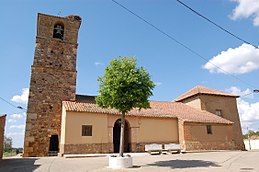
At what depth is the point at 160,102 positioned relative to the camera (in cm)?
2738

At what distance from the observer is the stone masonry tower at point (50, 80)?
19906 millimetres

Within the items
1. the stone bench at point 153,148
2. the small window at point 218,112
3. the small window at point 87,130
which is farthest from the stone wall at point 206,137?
the small window at point 87,130

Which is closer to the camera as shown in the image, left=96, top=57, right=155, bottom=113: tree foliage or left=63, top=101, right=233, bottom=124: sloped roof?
left=96, top=57, right=155, bottom=113: tree foliage

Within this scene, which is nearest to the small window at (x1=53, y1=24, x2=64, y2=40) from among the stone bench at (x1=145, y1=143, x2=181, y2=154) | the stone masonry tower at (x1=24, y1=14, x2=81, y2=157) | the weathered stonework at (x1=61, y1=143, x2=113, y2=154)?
the stone masonry tower at (x1=24, y1=14, x2=81, y2=157)

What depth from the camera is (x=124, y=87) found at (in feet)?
40.1

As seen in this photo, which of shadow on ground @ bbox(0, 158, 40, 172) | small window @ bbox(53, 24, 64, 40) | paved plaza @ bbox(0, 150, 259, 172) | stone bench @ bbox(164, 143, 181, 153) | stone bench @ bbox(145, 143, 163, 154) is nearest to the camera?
paved plaza @ bbox(0, 150, 259, 172)

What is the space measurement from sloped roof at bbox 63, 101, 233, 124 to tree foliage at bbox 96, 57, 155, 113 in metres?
7.13

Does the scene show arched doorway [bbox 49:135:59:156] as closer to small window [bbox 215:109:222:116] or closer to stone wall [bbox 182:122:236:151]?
stone wall [bbox 182:122:236:151]

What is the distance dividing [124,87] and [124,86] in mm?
95

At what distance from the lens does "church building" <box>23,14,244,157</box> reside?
62.1ft

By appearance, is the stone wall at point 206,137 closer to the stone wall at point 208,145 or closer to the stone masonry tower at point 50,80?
the stone wall at point 208,145

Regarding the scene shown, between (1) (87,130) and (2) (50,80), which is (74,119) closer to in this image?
(1) (87,130)

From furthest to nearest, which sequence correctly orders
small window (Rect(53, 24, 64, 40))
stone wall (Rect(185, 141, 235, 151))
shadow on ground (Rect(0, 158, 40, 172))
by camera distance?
small window (Rect(53, 24, 64, 40))
stone wall (Rect(185, 141, 235, 151))
shadow on ground (Rect(0, 158, 40, 172))

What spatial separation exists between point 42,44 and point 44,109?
6.56 m
